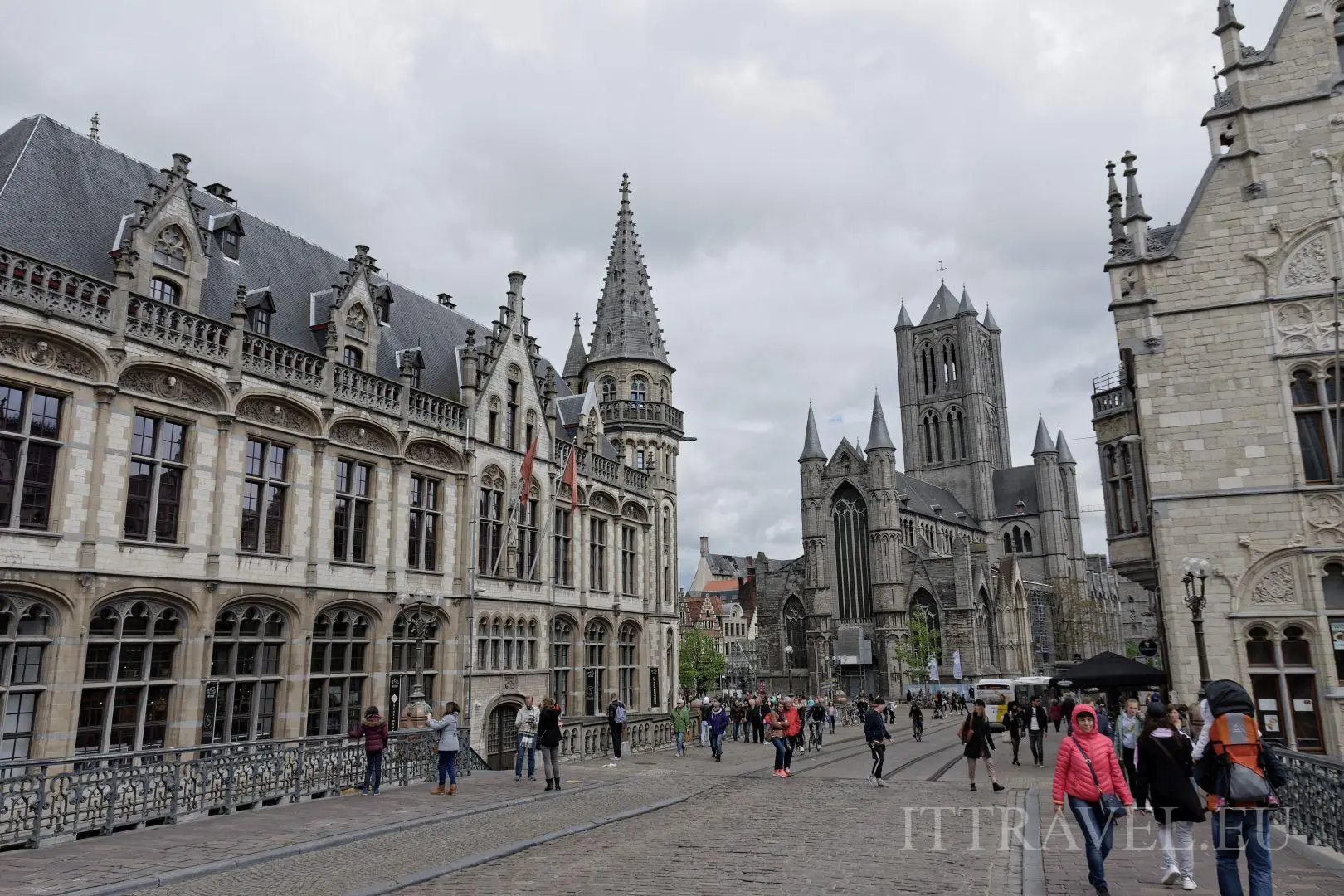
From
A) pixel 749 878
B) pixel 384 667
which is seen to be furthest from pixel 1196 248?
pixel 384 667

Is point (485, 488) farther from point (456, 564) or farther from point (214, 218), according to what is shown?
point (214, 218)

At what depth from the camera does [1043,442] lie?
10638 cm

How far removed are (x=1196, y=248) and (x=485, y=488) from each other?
19794 millimetres

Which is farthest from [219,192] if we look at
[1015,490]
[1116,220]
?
[1015,490]

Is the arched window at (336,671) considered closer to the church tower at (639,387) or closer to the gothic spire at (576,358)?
the church tower at (639,387)

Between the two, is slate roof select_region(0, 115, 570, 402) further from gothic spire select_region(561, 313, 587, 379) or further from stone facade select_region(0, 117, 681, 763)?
gothic spire select_region(561, 313, 587, 379)

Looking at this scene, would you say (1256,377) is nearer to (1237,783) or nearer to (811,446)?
(1237,783)

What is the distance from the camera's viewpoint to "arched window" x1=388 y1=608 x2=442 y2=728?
2370cm

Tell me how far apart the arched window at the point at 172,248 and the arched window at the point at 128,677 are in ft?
23.6

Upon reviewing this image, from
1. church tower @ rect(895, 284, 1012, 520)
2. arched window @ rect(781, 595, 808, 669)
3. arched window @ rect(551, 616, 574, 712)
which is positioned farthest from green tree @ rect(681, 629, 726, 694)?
arched window @ rect(551, 616, 574, 712)

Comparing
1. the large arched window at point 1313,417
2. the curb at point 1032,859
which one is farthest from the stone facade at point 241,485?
the large arched window at point 1313,417

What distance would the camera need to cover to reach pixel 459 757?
20.0 metres

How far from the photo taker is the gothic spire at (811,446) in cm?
8462

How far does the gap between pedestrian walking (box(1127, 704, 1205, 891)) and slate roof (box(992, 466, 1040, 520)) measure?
104m
